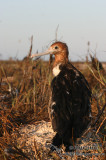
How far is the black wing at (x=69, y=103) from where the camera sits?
2652 millimetres

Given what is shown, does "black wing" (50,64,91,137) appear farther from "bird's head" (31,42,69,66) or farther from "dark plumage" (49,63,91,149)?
"bird's head" (31,42,69,66)

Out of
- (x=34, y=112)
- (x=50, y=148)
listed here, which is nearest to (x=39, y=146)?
(x=50, y=148)

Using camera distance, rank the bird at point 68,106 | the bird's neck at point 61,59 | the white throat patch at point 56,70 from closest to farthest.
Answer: the bird at point 68,106 < the white throat patch at point 56,70 < the bird's neck at point 61,59

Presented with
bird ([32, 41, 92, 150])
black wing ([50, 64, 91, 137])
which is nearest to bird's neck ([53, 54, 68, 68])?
bird ([32, 41, 92, 150])

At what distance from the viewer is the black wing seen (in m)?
2.65

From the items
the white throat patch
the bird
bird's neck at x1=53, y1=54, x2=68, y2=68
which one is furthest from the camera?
bird's neck at x1=53, y1=54, x2=68, y2=68

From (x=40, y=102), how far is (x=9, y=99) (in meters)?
0.69

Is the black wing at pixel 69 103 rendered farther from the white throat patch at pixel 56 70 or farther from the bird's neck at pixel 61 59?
the bird's neck at pixel 61 59

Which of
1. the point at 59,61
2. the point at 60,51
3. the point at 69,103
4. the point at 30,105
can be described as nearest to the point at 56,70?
the point at 59,61

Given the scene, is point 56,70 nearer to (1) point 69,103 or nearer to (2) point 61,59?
(2) point 61,59

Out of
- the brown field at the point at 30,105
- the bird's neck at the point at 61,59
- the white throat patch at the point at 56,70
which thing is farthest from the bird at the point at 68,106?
the brown field at the point at 30,105

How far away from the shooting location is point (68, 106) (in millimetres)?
2734

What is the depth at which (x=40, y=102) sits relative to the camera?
4168 millimetres

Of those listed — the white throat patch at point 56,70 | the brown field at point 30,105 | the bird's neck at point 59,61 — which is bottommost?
the brown field at point 30,105
